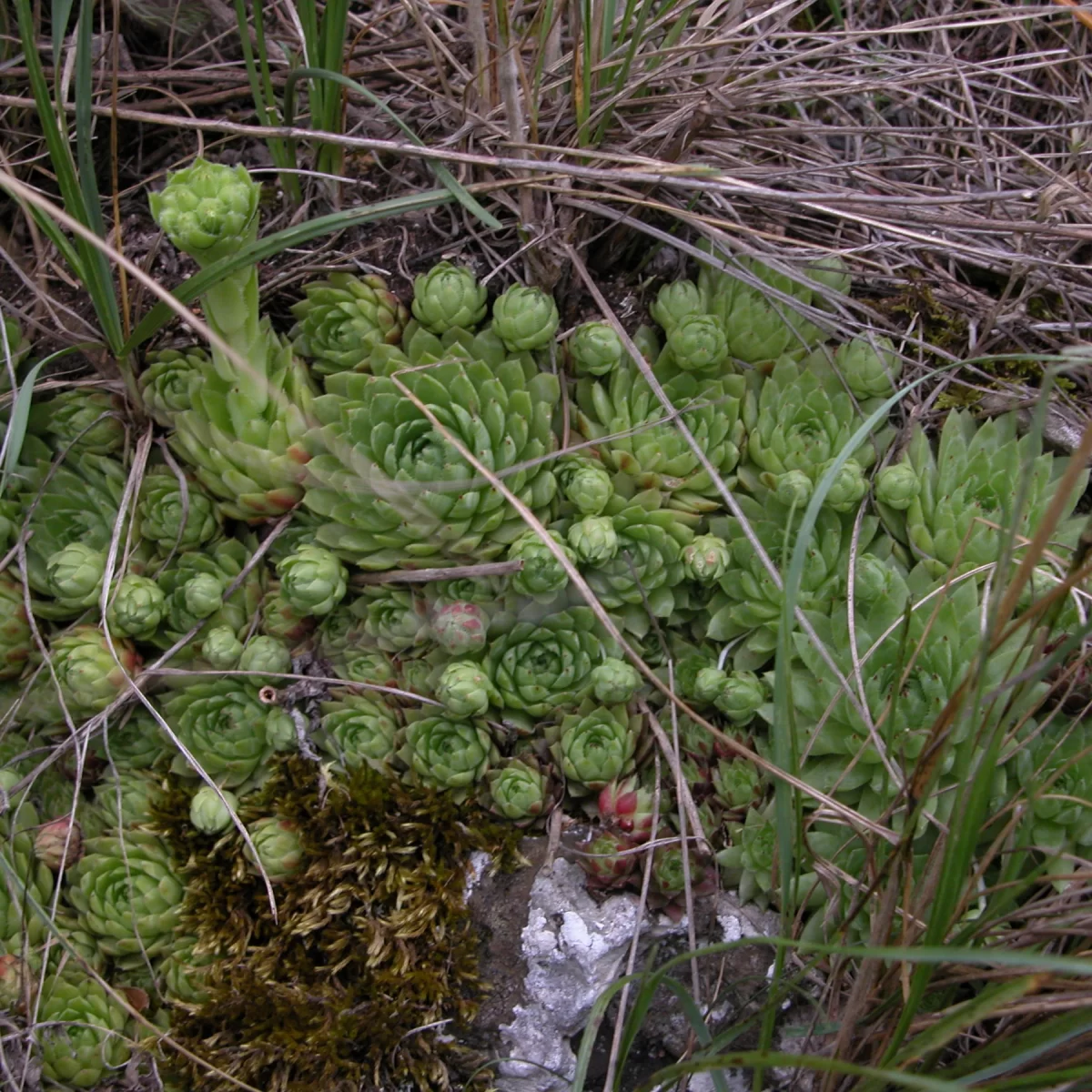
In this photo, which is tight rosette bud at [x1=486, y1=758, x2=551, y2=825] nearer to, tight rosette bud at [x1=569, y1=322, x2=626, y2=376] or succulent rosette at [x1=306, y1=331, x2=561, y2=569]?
succulent rosette at [x1=306, y1=331, x2=561, y2=569]

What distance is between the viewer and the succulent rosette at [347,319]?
2.04 m

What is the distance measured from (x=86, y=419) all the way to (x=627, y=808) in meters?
1.39

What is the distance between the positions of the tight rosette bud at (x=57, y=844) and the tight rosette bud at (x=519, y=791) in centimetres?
83

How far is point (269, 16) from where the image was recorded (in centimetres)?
241

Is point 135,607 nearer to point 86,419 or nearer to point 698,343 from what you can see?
point 86,419

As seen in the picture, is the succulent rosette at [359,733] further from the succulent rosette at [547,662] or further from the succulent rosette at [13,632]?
the succulent rosette at [13,632]

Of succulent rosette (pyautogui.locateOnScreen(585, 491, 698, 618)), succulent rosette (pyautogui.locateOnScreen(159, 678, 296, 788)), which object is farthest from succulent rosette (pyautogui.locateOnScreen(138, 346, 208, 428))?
succulent rosette (pyautogui.locateOnScreen(585, 491, 698, 618))

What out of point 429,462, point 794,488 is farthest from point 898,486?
point 429,462

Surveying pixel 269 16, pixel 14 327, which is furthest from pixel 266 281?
pixel 269 16

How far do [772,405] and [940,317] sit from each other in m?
0.46

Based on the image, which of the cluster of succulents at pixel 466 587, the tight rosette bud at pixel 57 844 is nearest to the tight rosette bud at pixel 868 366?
the cluster of succulents at pixel 466 587

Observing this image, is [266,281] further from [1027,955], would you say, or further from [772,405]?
[1027,955]

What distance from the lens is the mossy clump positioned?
171 cm

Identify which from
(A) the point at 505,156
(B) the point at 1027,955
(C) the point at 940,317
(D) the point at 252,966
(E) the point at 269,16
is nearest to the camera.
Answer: (B) the point at 1027,955
